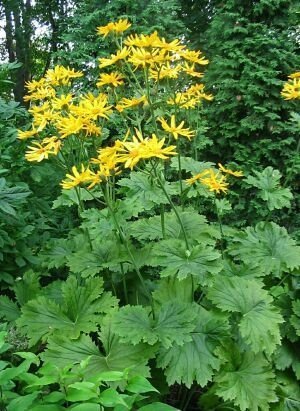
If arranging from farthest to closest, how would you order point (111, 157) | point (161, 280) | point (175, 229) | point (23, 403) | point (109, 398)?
1. point (175, 229)
2. point (161, 280)
3. point (111, 157)
4. point (23, 403)
5. point (109, 398)

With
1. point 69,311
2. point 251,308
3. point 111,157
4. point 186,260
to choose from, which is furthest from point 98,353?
point 111,157

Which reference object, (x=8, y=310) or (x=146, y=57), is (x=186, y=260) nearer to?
(x=146, y=57)

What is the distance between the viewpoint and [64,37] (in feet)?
18.6

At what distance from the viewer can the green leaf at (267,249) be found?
8.23ft

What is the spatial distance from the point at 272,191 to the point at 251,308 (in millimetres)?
889

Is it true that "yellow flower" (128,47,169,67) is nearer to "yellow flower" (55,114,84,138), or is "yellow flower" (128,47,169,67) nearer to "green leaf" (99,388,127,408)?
"yellow flower" (55,114,84,138)

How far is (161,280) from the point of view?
7.97ft

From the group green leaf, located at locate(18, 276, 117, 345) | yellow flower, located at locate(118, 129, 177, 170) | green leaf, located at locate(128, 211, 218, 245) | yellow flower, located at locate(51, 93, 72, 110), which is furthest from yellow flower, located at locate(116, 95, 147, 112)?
green leaf, located at locate(18, 276, 117, 345)

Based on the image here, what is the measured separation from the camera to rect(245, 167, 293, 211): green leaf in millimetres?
2723

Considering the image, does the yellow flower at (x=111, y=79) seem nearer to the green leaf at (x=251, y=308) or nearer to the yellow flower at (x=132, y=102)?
the yellow flower at (x=132, y=102)

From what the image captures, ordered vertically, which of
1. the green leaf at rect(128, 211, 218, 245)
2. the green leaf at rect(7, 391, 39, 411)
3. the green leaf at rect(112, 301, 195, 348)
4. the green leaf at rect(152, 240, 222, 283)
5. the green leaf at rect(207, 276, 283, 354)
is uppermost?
the green leaf at rect(7, 391, 39, 411)

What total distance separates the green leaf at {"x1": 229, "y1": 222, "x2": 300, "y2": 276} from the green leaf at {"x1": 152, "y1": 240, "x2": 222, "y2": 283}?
0.51 metres

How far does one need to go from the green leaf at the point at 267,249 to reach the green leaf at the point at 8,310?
125cm

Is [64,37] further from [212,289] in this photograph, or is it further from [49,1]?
[212,289]
